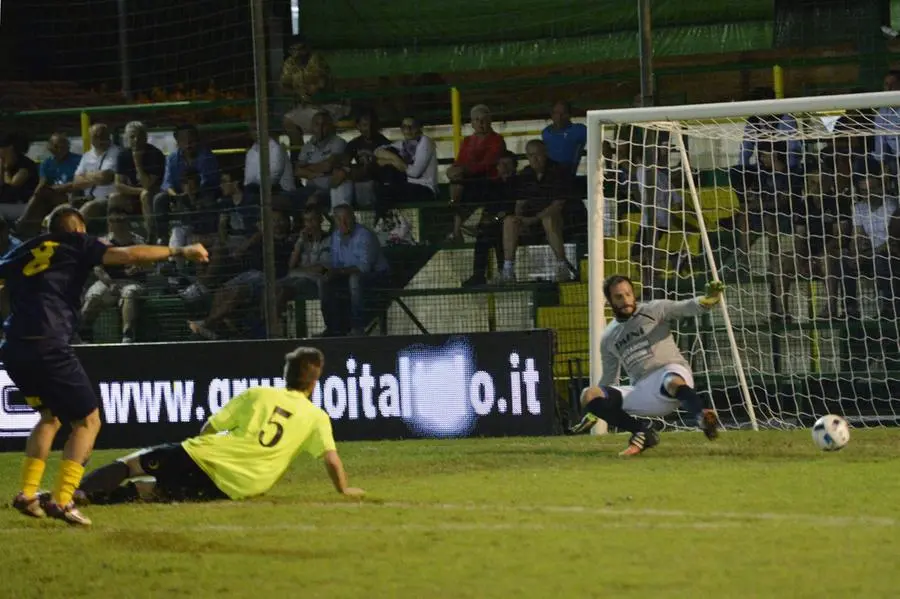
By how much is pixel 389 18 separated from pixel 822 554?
13.2 meters

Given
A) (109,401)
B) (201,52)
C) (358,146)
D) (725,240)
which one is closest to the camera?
(109,401)

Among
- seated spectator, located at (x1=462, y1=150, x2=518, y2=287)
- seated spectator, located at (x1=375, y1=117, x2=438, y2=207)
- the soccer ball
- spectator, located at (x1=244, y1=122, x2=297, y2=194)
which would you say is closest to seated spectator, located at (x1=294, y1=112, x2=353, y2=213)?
spectator, located at (x1=244, y1=122, x2=297, y2=194)

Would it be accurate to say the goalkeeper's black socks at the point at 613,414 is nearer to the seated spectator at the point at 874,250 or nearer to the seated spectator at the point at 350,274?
the seated spectator at the point at 874,250

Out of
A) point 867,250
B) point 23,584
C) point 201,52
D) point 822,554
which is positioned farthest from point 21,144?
point 822,554

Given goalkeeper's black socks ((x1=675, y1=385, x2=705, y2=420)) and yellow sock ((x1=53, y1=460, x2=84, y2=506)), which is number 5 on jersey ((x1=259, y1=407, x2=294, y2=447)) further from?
goalkeeper's black socks ((x1=675, y1=385, x2=705, y2=420))

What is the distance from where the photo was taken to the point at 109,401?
43.4 ft

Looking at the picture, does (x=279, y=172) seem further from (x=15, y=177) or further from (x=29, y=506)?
(x=29, y=506)

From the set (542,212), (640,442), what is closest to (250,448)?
(640,442)

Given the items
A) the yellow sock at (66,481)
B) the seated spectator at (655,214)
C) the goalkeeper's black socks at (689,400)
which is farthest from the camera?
the seated spectator at (655,214)

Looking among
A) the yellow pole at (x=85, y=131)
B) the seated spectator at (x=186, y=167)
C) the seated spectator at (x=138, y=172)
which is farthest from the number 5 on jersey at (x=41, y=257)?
the yellow pole at (x=85, y=131)

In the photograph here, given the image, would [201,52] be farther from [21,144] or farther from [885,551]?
[885,551]

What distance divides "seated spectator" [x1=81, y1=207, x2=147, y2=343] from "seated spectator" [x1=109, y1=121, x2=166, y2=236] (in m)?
0.49

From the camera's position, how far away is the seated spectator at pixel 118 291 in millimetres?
15320

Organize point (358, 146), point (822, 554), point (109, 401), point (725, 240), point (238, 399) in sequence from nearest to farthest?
point (822, 554), point (238, 399), point (109, 401), point (725, 240), point (358, 146)
